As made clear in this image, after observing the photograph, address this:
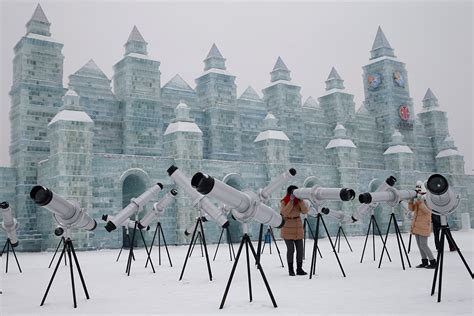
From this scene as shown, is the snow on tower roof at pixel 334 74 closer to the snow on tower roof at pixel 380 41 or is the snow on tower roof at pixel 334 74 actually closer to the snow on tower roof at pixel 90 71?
the snow on tower roof at pixel 380 41

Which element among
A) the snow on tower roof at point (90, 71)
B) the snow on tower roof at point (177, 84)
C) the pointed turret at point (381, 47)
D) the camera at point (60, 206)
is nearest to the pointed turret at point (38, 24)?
the snow on tower roof at point (90, 71)

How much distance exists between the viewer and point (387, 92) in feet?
128

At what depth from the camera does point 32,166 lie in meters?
22.9

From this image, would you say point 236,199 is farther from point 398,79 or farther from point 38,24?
point 398,79

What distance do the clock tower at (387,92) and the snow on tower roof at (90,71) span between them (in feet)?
81.2

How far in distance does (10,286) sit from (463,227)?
36.4 meters

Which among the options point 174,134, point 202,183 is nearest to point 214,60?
point 174,134

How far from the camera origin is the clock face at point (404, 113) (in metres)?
39.0

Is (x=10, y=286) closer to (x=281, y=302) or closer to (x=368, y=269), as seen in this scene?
(x=281, y=302)

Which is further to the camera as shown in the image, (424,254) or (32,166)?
(32,166)

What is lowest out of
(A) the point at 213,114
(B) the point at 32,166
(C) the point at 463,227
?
(C) the point at 463,227

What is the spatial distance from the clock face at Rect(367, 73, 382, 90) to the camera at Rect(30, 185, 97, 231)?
1457 inches

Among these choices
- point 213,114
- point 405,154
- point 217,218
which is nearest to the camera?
point 217,218

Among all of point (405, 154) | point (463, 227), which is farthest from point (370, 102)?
point (463, 227)
